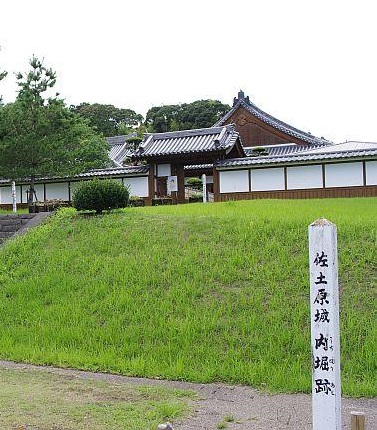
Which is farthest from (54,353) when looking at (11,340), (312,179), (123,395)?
(312,179)

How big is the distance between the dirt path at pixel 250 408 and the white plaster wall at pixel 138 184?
778 inches

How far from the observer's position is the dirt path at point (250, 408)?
5.20 m

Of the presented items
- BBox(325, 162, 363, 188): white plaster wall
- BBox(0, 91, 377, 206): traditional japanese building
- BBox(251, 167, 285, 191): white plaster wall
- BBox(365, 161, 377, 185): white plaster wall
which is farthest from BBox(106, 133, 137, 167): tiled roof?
BBox(365, 161, 377, 185): white plaster wall

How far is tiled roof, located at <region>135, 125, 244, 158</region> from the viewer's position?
1015 inches

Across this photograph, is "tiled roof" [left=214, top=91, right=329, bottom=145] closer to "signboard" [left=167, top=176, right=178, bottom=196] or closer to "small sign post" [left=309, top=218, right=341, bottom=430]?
"signboard" [left=167, top=176, right=178, bottom=196]

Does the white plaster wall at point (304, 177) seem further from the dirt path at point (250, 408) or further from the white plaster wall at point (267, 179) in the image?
the dirt path at point (250, 408)

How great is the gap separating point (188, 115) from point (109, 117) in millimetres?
10506

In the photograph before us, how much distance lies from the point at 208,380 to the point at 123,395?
3.92 feet

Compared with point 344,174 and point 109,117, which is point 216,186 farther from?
point 109,117

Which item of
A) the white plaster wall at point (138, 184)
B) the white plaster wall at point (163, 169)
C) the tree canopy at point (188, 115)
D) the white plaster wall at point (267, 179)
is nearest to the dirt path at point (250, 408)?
the white plaster wall at point (267, 179)

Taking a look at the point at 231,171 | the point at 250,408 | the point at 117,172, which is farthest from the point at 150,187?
the point at 250,408

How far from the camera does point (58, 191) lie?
92.1 ft

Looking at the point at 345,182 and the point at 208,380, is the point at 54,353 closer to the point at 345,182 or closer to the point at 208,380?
the point at 208,380

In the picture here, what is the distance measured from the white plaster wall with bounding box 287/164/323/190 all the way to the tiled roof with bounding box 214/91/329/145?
37.8ft
